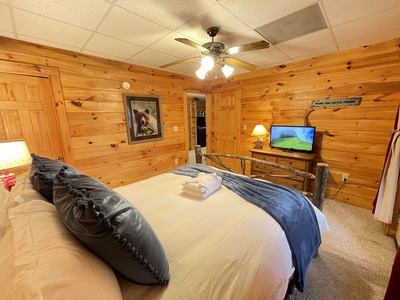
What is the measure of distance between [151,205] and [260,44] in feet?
5.71

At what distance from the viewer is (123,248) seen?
60 centimetres

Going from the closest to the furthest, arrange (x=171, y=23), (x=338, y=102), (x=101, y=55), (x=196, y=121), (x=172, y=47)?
(x=171, y=23) → (x=172, y=47) → (x=101, y=55) → (x=338, y=102) → (x=196, y=121)

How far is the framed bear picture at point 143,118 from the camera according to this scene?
10.2 feet

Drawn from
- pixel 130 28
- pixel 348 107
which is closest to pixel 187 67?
pixel 130 28

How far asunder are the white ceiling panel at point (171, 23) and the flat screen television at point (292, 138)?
1.23 m

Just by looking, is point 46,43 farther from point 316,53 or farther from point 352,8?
Result: point 316,53

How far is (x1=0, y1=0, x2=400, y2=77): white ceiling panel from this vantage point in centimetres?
150

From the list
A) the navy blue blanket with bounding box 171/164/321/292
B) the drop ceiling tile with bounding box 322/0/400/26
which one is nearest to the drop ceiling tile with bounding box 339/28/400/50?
the drop ceiling tile with bounding box 322/0/400/26

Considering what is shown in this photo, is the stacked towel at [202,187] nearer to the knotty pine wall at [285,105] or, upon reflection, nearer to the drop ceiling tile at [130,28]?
the drop ceiling tile at [130,28]

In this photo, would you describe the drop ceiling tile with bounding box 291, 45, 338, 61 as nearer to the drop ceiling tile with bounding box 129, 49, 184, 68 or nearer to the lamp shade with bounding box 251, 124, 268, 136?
the lamp shade with bounding box 251, 124, 268, 136

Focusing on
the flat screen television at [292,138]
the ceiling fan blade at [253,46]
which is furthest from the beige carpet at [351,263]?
the ceiling fan blade at [253,46]

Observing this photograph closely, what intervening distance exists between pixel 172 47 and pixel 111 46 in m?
0.82

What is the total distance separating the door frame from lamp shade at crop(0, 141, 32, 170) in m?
1.01

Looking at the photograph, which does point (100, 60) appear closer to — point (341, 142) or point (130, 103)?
point (130, 103)
